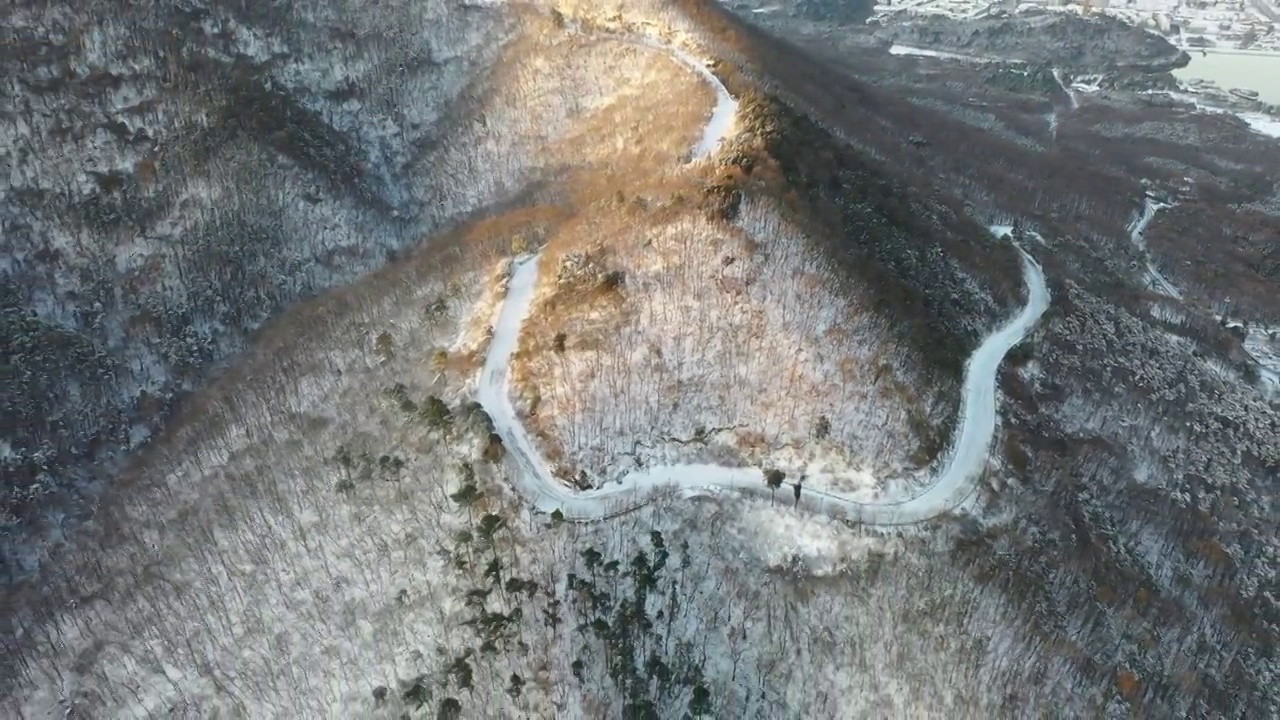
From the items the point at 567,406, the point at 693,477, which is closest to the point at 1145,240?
the point at 693,477

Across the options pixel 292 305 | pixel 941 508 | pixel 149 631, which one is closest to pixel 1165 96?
pixel 941 508

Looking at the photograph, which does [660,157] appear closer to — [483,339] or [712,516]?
[483,339]

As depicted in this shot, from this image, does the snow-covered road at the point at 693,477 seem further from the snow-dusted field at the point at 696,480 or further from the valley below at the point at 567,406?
the valley below at the point at 567,406

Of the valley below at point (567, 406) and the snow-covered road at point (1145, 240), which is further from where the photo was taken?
the snow-covered road at point (1145, 240)

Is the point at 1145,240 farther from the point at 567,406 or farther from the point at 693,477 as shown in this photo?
the point at 567,406

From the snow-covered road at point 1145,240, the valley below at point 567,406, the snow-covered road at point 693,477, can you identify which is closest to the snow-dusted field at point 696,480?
the snow-covered road at point 693,477

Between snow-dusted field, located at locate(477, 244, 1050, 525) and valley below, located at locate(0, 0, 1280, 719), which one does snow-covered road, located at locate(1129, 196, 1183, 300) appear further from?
snow-dusted field, located at locate(477, 244, 1050, 525)

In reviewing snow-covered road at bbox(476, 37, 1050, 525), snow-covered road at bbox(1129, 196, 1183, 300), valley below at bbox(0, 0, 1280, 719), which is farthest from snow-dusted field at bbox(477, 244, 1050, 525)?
snow-covered road at bbox(1129, 196, 1183, 300)

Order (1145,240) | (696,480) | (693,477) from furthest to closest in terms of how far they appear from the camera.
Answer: (1145,240)
(693,477)
(696,480)
